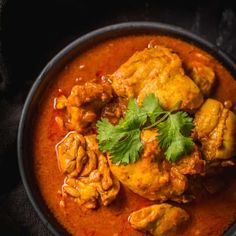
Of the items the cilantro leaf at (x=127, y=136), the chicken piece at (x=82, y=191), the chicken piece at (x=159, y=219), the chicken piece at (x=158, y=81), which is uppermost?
the chicken piece at (x=158, y=81)

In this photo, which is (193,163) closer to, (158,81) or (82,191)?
(158,81)

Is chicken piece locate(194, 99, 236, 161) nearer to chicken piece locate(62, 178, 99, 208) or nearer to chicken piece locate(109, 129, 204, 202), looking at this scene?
chicken piece locate(109, 129, 204, 202)

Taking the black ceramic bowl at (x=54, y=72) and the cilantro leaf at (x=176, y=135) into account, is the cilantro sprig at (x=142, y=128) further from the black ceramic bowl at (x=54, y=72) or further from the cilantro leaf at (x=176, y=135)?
the black ceramic bowl at (x=54, y=72)

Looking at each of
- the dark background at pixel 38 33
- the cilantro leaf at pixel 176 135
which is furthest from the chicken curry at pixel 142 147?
the dark background at pixel 38 33

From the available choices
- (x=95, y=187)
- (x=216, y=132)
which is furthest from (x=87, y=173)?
(x=216, y=132)

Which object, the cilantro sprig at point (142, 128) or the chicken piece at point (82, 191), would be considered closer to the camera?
the cilantro sprig at point (142, 128)

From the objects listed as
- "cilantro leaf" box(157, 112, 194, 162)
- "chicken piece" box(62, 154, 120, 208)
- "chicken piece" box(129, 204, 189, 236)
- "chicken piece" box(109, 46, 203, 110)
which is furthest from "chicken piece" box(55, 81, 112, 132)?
"chicken piece" box(129, 204, 189, 236)

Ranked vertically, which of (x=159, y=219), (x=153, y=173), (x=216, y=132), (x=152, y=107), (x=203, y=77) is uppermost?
(x=203, y=77)

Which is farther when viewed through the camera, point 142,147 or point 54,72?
point 54,72
